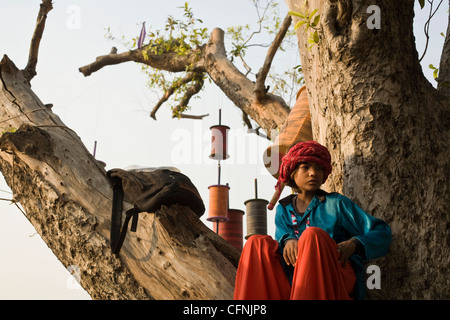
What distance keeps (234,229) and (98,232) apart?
18.5 ft

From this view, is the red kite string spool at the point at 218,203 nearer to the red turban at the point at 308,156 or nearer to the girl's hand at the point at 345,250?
the red turban at the point at 308,156

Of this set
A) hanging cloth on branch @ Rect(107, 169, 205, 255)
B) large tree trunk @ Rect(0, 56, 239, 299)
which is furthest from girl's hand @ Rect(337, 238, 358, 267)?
hanging cloth on branch @ Rect(107, 169, 205, 255)

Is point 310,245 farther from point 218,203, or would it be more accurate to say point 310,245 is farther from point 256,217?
point 256,217

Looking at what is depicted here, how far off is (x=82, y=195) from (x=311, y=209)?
1.64 m

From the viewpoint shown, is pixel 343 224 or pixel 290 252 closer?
pixel 290 252

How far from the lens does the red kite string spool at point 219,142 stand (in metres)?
8.73

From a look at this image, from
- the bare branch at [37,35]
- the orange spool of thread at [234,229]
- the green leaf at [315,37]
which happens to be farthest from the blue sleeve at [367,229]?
the orange spool of thread at [234,229]

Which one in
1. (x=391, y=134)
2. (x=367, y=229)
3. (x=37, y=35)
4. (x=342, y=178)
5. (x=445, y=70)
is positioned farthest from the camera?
(x=37, y=35)

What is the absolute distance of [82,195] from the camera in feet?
11.2

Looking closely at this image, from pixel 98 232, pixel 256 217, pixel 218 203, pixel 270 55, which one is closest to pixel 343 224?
pixel 98 232

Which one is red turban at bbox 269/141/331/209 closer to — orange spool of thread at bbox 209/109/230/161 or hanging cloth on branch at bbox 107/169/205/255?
hanging cloth on branch at bbox 107/169/205/255

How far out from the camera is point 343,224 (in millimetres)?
3084
